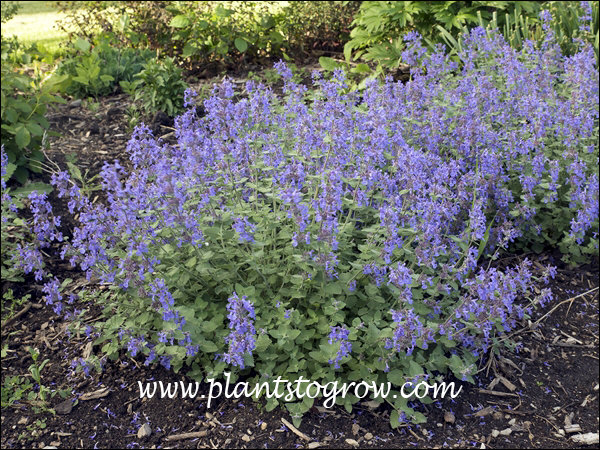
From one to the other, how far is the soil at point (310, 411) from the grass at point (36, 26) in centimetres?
667

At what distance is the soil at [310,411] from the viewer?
3.02 m

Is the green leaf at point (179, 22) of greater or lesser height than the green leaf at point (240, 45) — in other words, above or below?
above

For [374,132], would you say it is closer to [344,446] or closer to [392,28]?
[344,446]

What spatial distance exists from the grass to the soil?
6.67 m

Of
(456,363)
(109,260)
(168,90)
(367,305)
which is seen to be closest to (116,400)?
(109,260)

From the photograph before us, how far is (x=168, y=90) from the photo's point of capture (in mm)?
5875

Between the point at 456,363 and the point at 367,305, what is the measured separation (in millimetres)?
496

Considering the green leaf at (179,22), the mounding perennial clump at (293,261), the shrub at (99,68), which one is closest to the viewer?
the mounding perennial clump at (293,261)

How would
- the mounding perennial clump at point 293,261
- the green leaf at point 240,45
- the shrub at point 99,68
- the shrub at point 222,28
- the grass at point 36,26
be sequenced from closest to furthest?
the mounding perennial clump at point 293,261 < the shrub at point 99,68 < the green leaf at point 240,45 < the shrub at point 222,28 < the grass at point 36,26

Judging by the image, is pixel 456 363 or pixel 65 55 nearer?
pixel 456 363

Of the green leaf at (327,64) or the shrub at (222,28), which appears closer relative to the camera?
the green leaf at (327,64)

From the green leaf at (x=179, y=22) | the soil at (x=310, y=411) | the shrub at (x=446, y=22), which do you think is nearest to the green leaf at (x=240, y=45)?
the green leaf at (x=179, y=22)

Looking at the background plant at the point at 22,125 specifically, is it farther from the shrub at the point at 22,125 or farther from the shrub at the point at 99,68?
the shrub at the point at 99,68

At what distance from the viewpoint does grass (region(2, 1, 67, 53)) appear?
10273 mm
